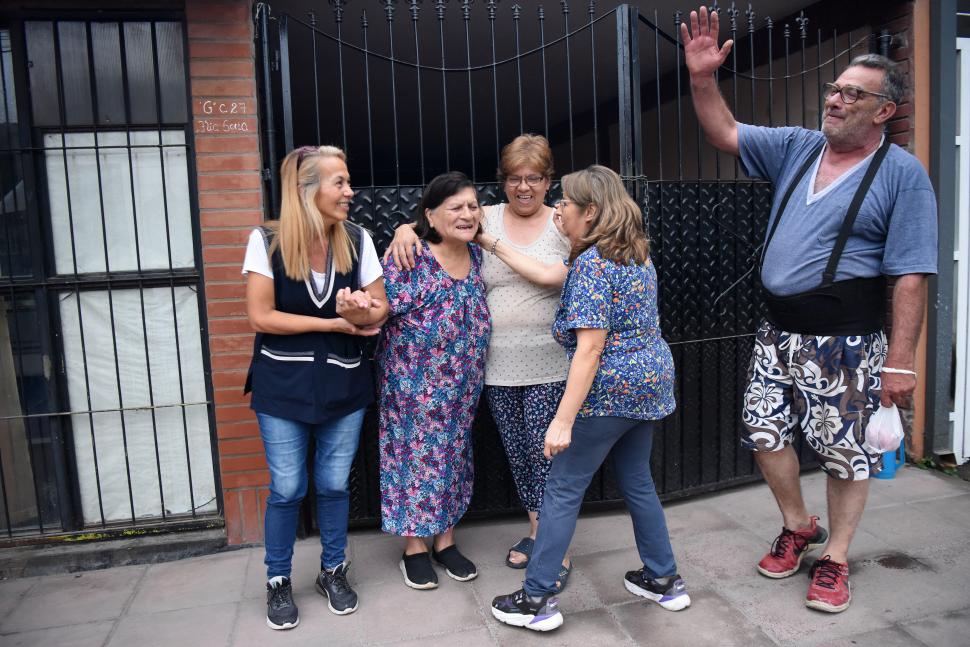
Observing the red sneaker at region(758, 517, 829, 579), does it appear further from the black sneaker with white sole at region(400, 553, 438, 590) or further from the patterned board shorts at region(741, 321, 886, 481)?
the black sneaker with white sole at region(400, 553, 438, 590)

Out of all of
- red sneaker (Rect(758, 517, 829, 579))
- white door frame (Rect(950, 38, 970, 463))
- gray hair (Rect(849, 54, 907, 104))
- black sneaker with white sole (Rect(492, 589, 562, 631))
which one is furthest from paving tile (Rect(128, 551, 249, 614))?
white door frame (Rect(950, 38, 970, 463))

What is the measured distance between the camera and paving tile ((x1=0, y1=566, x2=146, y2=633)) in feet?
9.53

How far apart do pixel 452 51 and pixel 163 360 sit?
11.0 ft

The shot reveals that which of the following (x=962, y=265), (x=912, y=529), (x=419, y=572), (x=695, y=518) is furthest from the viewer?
(x=962, y=265)

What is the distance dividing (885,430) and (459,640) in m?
1.69

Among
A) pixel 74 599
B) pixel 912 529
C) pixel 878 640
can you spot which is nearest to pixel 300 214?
pixel 74 599

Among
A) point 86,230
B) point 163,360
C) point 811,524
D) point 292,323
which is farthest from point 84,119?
point 811,524

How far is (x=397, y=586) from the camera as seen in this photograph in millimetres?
3062

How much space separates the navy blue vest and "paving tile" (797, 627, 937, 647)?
1.88 meters

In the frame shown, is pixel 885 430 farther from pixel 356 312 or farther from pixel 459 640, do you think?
pixel 356 312

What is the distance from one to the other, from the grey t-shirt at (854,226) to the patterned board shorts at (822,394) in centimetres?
23

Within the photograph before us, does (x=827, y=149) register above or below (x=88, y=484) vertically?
above

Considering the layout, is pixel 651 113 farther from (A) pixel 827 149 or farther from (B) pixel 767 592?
(B) pixel 767 592

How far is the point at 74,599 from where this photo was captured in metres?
3.07
